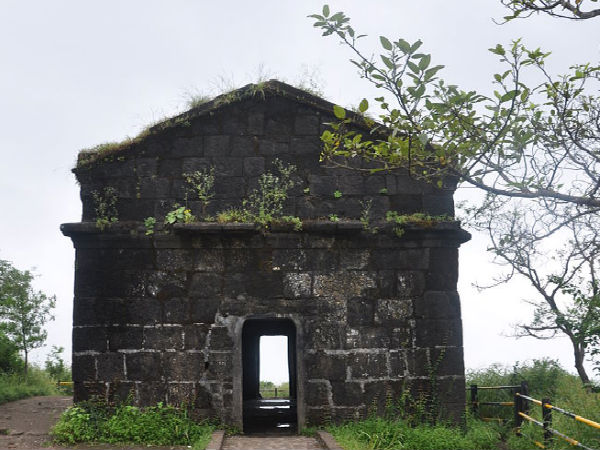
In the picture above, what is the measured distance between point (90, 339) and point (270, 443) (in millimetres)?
2859

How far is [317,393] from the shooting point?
8828mm

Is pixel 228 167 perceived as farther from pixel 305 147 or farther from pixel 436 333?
pixel 436 333

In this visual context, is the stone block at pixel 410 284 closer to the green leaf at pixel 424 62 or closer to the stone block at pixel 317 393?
the stone block at pixel 317 393

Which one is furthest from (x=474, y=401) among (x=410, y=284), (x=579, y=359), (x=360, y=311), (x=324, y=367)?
(x=579, y=359)

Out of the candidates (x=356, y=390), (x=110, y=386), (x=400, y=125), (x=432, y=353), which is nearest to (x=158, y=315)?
(x=110, y=386)

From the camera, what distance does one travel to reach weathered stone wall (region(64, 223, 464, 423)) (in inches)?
347

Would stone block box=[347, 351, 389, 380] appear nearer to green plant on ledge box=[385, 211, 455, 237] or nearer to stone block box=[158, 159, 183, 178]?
green plant on ledge box=[385, 211, 455, 237]

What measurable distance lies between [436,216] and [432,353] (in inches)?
77.2

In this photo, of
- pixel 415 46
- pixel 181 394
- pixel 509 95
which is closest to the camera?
pixel 415 46

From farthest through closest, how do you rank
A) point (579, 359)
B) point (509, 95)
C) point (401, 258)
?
point (579, 359)
point (401, 258)
point (509, 95)

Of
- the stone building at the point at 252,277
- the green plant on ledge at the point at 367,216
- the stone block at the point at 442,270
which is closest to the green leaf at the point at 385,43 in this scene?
the stone building at the point at 252,277

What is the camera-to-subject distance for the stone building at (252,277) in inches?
348

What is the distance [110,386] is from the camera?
8.81 metres

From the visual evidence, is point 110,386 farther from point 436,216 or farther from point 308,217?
point 436,216
